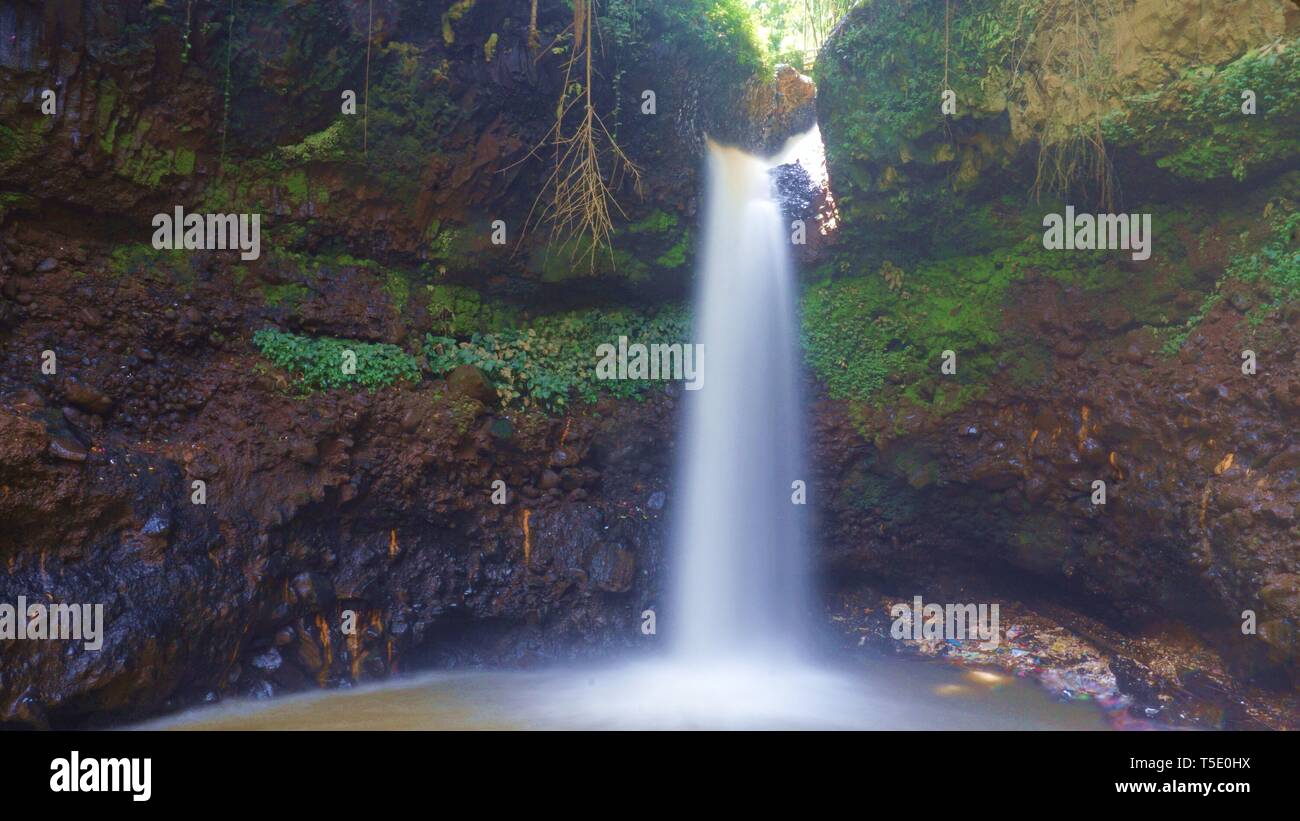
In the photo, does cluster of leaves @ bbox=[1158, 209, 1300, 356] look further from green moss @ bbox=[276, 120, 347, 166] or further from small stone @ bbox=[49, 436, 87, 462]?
small stone @ bbox=[49, 436, 87, 462]

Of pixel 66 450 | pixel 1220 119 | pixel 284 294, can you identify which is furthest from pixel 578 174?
pixel 1220 119

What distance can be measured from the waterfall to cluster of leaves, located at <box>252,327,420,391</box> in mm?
3182

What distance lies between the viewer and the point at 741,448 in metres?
9.11

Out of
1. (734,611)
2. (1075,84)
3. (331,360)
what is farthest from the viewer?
(734,611)

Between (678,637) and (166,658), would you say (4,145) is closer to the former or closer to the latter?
(166,658)

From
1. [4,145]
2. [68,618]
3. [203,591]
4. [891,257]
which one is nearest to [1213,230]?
[891,257]

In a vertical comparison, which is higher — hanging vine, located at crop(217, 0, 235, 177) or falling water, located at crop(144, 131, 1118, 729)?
hanging vine, located at crop(217, 0, 235, 177)

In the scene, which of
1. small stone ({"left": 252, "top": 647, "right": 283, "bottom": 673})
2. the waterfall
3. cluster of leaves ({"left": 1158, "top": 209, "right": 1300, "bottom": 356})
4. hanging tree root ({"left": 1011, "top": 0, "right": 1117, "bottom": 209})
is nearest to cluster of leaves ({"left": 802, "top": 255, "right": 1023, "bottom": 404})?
the waterfall

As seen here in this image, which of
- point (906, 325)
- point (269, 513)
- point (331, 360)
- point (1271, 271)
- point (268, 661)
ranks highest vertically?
point (1271, 271)

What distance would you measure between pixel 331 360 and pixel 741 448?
4.35 m

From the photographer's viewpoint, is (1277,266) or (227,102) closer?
(1277,266)

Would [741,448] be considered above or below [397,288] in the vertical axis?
A: below

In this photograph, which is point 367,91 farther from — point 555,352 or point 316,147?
point 555,352

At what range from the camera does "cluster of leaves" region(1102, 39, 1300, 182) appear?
6570 millimetres
